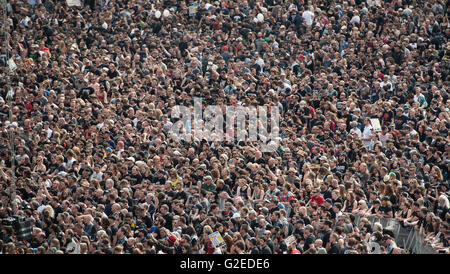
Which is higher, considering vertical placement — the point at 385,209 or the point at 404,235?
the point at 385,209

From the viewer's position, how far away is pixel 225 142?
773 inches

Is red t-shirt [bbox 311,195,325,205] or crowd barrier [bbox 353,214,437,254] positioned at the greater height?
red t-shirt [bbox 311,195,325,205]

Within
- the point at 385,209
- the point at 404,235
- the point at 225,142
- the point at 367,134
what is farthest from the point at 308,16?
the point at 404,235

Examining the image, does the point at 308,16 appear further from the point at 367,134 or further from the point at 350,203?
the point at 350,203

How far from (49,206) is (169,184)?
7.62 feet

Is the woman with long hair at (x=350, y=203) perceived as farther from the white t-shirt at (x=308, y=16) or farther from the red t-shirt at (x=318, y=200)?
the white t-shirt at (x=308, y=16)

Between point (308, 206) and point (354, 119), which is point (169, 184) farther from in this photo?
point (354, 119)

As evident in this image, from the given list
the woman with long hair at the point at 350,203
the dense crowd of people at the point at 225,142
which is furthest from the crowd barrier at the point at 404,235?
the woman with long hair at the point at 350,203

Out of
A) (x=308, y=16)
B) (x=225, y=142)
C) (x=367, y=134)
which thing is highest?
(x=308, y=16)

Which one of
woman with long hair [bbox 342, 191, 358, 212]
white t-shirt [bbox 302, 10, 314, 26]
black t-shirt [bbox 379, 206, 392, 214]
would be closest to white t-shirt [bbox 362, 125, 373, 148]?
woman with long hair [bbox 342, 191, 358, 212]

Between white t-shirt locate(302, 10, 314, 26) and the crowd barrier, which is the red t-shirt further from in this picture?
white t-shirt locate(302, 10, 314, 26)

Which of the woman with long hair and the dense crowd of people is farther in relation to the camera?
the woman with long hair

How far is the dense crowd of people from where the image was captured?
49.4ft

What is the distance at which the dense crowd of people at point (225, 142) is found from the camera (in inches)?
592
